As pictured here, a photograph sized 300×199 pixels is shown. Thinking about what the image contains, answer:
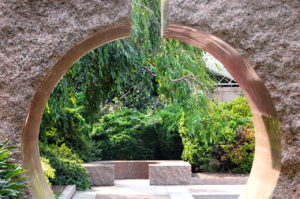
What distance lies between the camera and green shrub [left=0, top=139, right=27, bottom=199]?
3182 millimetres

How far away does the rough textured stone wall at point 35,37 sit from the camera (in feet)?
11.1

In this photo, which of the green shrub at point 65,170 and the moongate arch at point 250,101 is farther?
the green shrub at point 65,170

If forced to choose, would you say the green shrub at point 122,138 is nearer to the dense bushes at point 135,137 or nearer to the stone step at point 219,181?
the dense bushes at point 135,137

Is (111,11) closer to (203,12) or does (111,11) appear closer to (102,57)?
(203,12)

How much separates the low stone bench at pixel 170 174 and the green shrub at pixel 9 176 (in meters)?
7.54

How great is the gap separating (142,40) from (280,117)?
15.3ft

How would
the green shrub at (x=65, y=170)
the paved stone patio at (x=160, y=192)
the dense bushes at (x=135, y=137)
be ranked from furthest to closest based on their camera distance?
the dense bushes at (x=135, y=137) → the green shrub at (x=65, y=170) → the paved stone patio at (x=160, y=192)

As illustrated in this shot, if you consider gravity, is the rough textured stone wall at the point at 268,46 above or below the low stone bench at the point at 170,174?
above

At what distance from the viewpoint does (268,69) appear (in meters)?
3.38

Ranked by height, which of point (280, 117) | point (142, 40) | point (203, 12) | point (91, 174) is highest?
point (142, 40)

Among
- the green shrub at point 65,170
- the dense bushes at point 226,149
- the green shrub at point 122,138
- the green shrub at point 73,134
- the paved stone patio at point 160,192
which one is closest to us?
the paved stone patio at point 160,192

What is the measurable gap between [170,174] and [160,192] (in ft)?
4.86

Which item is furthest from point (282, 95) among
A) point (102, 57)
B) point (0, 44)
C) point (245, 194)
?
point (102, 57)

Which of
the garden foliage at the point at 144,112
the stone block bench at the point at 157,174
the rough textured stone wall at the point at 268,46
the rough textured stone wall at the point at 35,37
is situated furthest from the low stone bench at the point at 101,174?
the rough textured stone wall at the point at 268,46
